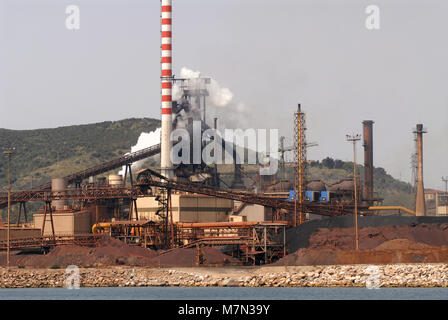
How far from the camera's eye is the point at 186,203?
91.8m

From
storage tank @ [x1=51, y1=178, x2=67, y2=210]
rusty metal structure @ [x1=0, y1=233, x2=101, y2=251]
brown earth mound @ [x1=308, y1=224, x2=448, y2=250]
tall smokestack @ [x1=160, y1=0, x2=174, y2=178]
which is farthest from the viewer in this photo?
tall smokestack @ [x1=160, y1=0, x2=174, y2=178]

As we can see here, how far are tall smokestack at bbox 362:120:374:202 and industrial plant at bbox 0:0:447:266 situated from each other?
0.43ft

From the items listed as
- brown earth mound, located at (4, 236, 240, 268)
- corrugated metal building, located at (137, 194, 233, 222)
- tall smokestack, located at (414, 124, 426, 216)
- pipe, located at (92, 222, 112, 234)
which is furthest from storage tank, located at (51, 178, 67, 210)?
tall smokestack, located at (414, 124, 426, 216)

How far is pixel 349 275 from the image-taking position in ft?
198

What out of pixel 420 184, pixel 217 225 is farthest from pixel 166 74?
pixel 420 184

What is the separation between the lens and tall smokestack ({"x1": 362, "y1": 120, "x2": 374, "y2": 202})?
108125 mm

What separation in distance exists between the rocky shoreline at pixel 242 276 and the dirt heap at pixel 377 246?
2099mm

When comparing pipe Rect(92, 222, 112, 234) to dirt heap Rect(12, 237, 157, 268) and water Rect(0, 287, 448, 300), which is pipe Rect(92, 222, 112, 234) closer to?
dirt heap Rect(12, 237, 157, 268)

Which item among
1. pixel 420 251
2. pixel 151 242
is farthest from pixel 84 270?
pixel 420 251

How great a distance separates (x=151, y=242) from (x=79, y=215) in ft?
40.8

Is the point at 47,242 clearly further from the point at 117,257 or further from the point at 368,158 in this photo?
the point at 368,158

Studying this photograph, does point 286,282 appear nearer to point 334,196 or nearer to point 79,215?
point 79,215

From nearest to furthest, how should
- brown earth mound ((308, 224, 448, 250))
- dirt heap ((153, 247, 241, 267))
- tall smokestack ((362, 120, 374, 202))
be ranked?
brown earth mound ((308, 224, 448, 250)) → dirt heap ((153, 247, 241, 267)) → tall smokestack ((362, 120, 374, 202))

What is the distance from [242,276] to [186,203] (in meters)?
28.8
